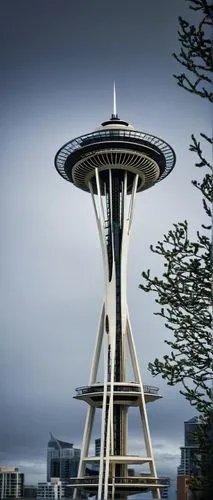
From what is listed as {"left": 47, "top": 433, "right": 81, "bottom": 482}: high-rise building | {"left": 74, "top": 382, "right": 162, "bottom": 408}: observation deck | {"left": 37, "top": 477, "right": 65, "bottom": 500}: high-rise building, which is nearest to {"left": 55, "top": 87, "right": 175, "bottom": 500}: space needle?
{"left": 74, "top": 382, "right": 162, "bottom": 408}: observation deck

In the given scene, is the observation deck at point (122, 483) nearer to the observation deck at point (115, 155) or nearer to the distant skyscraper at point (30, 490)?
the distant skyscraper at point (30, 490)

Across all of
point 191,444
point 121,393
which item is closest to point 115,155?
point 121,393

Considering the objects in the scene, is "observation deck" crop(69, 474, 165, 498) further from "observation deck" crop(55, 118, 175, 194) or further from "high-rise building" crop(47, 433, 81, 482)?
"observation deck" crop(55, 118, 175, 194)

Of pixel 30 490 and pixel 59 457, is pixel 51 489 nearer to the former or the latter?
pixel 30 490

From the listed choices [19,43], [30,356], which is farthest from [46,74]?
[30,356]

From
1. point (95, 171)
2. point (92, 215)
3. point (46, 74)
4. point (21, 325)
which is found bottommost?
point (21, 325)

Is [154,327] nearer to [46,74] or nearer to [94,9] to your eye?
[46,74]

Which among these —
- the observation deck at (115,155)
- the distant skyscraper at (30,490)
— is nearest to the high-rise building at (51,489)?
the distant skyscraper at (30,490)
